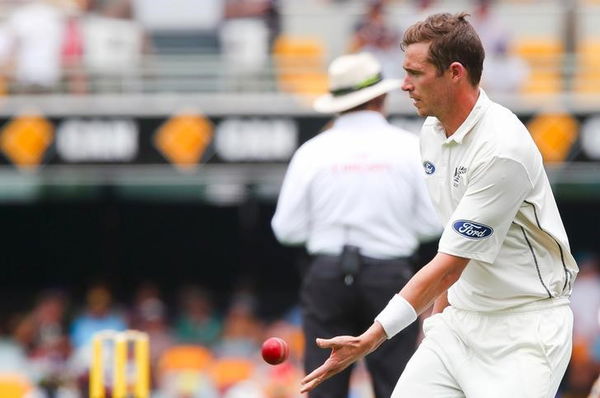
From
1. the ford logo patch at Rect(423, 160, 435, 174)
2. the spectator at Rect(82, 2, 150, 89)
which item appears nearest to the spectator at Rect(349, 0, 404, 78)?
the spectator at Rect(82, 2, 150, 89)

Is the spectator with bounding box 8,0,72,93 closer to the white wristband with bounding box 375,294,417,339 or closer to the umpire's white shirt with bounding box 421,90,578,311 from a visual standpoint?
the umpire's white shirt with bounding box 421,90,578,311

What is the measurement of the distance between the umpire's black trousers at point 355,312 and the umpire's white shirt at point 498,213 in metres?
1.73

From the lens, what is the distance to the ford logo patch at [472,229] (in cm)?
463

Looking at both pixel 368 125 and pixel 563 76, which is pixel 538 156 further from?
pixel 563 76

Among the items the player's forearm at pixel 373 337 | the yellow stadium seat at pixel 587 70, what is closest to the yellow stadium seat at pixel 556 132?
the yellow stadium seat at pixel 587 70

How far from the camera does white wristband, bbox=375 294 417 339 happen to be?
4625 mm

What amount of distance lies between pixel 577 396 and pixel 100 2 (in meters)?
6.29

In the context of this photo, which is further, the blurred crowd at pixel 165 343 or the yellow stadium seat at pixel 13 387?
the blurred crowd at pixel 165 343

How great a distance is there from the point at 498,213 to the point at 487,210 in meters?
0.04

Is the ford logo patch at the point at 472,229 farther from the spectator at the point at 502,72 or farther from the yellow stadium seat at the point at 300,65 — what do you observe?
the yellow stadium seat at the point at 300,65

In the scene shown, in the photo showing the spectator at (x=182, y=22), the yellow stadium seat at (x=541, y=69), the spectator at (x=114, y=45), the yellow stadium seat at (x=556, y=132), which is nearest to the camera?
the yellow stadium seat at (x=556, y=132)

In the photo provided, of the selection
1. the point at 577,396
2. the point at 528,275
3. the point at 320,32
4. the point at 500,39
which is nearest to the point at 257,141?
the point at 320,32

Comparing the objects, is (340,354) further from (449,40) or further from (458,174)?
(449,40)

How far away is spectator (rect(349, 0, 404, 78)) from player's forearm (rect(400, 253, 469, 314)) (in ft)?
28.0
